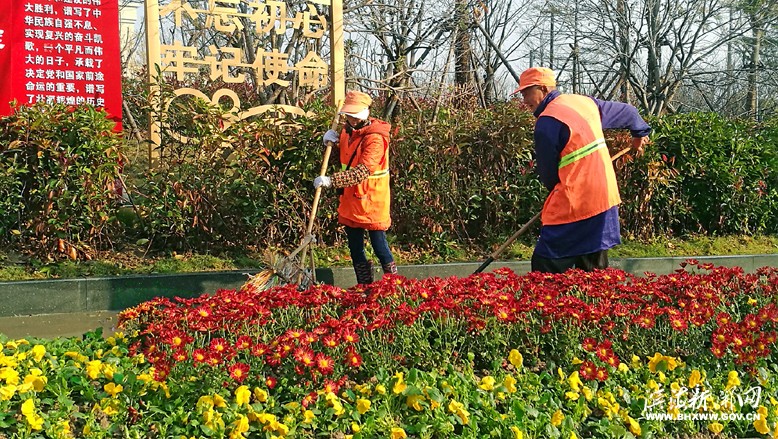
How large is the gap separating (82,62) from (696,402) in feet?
20.1

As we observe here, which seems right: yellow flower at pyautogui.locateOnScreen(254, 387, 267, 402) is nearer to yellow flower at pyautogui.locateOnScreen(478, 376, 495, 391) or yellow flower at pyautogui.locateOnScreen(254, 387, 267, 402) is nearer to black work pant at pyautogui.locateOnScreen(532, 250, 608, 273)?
yellow flower at pyautogui.locateOnScreen(478, 376, 495, 391)

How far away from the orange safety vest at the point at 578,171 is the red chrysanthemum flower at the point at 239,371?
2.21 meters

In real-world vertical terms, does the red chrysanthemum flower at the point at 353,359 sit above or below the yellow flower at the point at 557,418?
above

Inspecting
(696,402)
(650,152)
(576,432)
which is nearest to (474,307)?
(576,432)

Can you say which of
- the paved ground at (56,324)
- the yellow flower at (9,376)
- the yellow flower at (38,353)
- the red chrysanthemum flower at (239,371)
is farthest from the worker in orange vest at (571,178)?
the paved ground at (56,324)

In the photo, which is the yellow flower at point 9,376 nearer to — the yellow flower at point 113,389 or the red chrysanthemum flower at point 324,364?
the yellow flower at point 113,389

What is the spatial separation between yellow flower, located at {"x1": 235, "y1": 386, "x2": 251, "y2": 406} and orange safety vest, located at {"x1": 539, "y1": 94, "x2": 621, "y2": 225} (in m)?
2.30

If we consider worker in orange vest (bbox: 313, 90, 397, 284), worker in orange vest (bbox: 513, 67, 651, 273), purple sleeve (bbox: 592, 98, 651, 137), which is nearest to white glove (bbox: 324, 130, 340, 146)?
worker in orange vest (bbox: 313, 90, 397, 284)

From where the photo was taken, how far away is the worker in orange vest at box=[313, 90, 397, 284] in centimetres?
543

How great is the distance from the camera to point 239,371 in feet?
10.1

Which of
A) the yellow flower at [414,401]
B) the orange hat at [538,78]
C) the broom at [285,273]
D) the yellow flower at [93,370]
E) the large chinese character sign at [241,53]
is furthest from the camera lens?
the large chinese character sign at [241,53]

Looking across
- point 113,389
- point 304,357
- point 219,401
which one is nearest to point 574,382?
point 304,357

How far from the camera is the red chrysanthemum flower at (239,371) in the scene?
3.08 meters

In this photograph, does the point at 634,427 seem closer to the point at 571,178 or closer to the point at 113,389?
the point at 571,178
